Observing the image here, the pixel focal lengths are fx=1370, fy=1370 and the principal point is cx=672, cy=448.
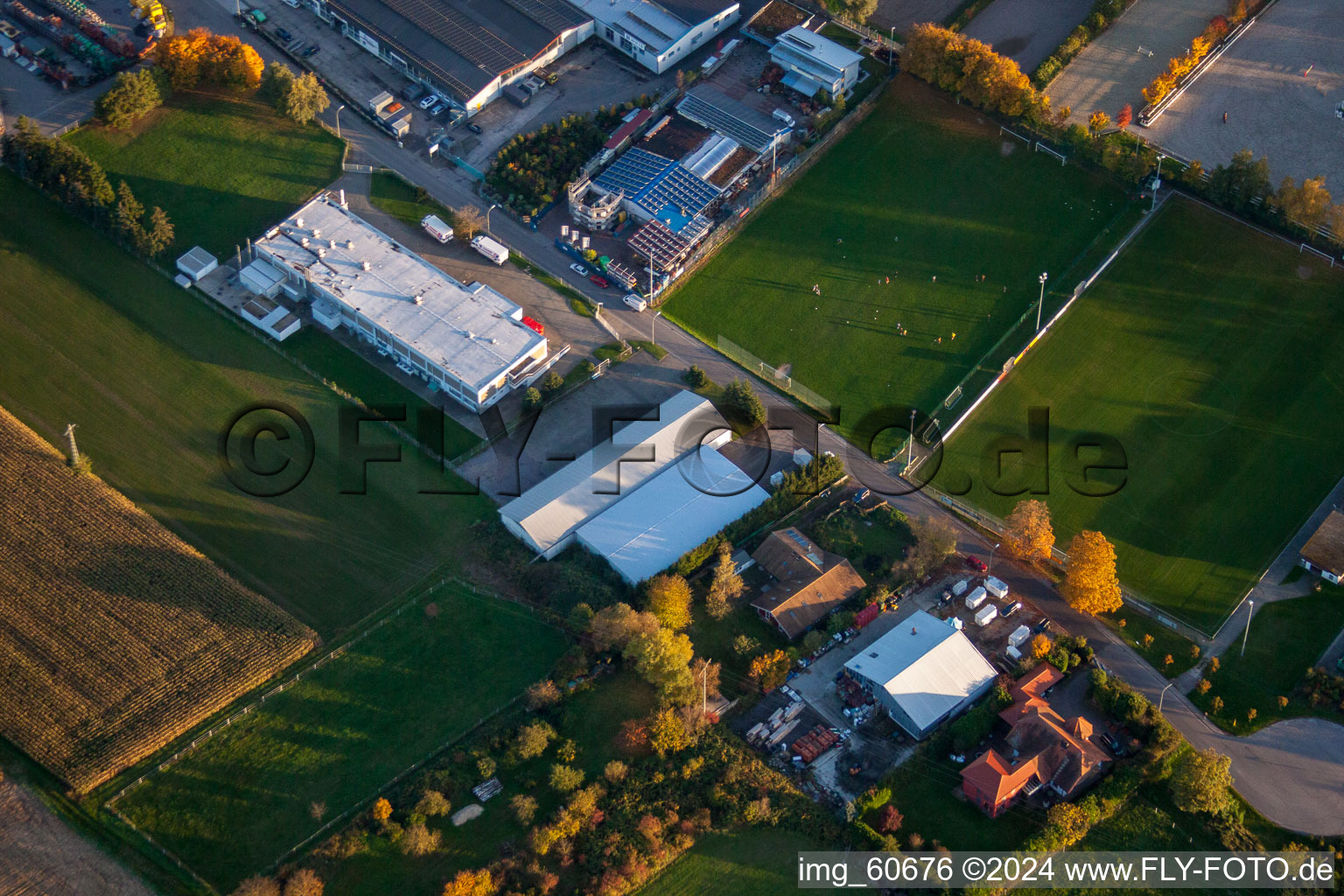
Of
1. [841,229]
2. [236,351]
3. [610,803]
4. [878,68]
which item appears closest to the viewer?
[610,803]

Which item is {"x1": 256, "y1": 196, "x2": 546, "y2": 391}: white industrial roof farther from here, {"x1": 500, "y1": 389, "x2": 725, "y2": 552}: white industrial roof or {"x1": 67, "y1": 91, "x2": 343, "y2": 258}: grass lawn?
{"x1": 500, "y1": 389, "x2": 725, "y2": 552}: white industrial roof

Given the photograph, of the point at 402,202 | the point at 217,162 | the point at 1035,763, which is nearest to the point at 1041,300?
the point at 1035,763

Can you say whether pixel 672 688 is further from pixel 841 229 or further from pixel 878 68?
pixel 878 68

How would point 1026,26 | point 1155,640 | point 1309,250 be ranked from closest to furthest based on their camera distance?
point 1155,640, point 1309,250, point 1026,26

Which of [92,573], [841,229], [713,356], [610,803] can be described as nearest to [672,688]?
[610,803]

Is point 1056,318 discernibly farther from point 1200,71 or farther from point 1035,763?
point 1035,763

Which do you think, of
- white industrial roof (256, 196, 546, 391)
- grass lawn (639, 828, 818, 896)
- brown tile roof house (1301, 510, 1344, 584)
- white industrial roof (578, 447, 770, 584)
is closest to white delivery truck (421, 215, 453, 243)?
white industrial roof (256, 196, 546, 391)

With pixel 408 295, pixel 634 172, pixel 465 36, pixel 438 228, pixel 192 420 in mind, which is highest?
pixel 465 36
